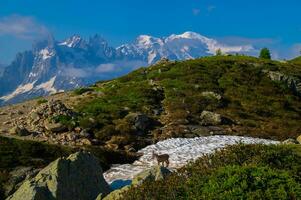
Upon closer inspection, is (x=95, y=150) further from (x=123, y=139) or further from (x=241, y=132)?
(x=241, y=132)

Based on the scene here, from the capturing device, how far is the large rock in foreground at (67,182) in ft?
70.4

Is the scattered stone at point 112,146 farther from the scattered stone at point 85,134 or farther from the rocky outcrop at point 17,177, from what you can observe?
the rocky outcrop at point 17,177

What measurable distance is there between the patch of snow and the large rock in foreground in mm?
6697

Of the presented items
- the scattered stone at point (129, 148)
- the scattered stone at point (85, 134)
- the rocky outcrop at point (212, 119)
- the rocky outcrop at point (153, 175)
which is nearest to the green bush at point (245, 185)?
the rocky outcrop at point (153, 175)

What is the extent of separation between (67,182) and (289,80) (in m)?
54.4

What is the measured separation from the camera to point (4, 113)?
57.8 m

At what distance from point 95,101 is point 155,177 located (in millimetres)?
37983

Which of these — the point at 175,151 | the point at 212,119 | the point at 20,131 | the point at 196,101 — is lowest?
the point at 175,151

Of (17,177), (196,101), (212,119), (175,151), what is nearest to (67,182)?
(17,177)

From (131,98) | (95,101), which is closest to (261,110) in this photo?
(131,98)

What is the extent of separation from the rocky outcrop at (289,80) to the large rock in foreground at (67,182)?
51.0 m

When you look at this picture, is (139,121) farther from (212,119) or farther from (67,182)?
(67,182)

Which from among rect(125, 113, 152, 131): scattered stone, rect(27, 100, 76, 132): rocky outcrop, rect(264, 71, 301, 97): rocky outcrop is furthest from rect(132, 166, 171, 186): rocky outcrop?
rect(264, 71, 301, 97): rocky outcrop

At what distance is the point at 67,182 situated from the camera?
23.0 m
